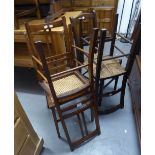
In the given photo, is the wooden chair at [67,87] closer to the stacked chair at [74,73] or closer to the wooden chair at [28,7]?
the stacked chair at [74,73]

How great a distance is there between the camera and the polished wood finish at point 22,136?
915 mm

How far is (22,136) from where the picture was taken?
1.00 meters

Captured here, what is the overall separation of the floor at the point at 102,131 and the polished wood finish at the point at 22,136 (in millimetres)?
189

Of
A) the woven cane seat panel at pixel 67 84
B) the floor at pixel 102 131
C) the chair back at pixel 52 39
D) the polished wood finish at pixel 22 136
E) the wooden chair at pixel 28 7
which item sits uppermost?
the wooden chair at pixel 28 7

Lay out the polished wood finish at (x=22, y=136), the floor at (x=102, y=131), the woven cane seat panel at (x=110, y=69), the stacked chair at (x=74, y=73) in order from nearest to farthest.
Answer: the polished wood finish at (x=22, y=136) → the stacked chair at (x=74, y=73) → the floor at (x=102, y=131) → the woven cane seat panel at (x=110, y=69)

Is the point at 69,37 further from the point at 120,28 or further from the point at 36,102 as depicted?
the point at 120,28

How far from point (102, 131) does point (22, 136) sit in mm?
763

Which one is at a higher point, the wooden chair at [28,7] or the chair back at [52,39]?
the wooden chair at [28,7]

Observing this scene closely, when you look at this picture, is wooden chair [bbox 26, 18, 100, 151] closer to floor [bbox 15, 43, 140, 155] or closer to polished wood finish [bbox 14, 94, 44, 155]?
floor [bbox 15, 43, 140, 155]

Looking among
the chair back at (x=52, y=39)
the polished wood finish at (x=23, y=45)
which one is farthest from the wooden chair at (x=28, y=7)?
the chair back at (x=52, y=39)

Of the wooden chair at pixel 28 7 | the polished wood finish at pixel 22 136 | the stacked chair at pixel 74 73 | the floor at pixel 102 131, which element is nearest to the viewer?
the polished wood finish at pixel 22 136
